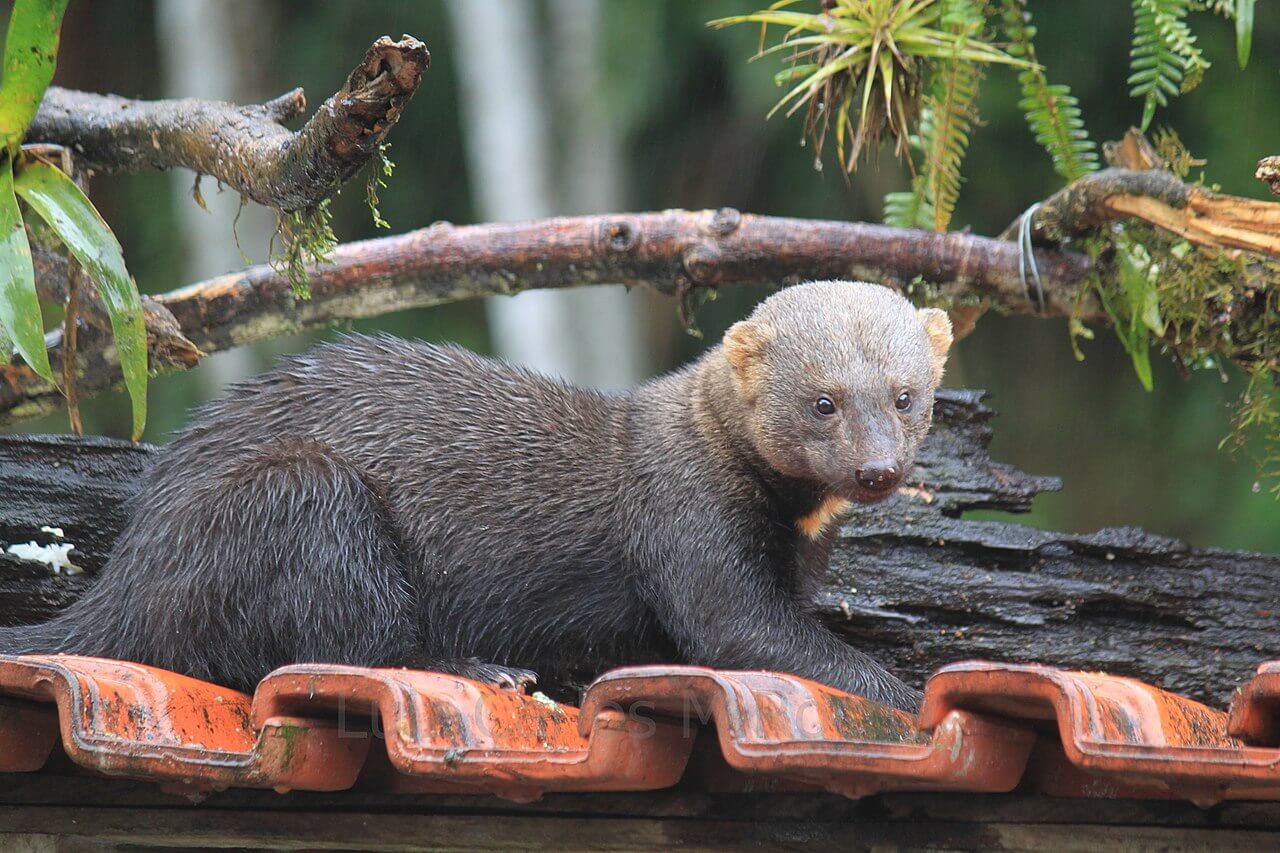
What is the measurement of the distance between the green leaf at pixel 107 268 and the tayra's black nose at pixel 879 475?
1.79 m

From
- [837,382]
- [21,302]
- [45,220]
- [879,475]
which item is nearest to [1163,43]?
[837,382]

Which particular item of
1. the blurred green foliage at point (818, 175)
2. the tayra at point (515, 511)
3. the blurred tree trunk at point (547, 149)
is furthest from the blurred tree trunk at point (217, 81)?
the tayra at point (515, 511)

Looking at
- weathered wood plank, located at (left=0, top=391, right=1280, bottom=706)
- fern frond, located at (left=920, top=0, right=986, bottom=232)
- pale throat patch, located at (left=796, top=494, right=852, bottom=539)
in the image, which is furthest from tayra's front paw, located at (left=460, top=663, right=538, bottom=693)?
fern frond, located at (left=920, top=0, right=986, bottom=232)

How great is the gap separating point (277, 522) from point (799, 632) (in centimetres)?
137

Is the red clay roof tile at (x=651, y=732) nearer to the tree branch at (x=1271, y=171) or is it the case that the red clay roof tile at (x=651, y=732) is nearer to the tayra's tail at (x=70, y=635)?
the tayra's tail at (x=70, y=635)

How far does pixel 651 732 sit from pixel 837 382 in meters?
1.53

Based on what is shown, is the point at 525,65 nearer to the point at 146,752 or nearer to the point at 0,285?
the point at 0,285

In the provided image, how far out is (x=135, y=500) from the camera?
3.98 metres

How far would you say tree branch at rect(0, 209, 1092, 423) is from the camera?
481 cm

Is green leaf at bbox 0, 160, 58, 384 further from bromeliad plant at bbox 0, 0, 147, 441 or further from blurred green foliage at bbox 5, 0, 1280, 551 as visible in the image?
blurred green foliage at bbox 5, 0, 1280, 551

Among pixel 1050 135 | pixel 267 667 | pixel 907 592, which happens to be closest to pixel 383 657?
pixel 267 667

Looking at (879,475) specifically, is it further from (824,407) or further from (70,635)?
(70,635)

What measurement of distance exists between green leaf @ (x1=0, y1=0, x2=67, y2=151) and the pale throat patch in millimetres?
2319

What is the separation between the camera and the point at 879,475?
11.9 ft
